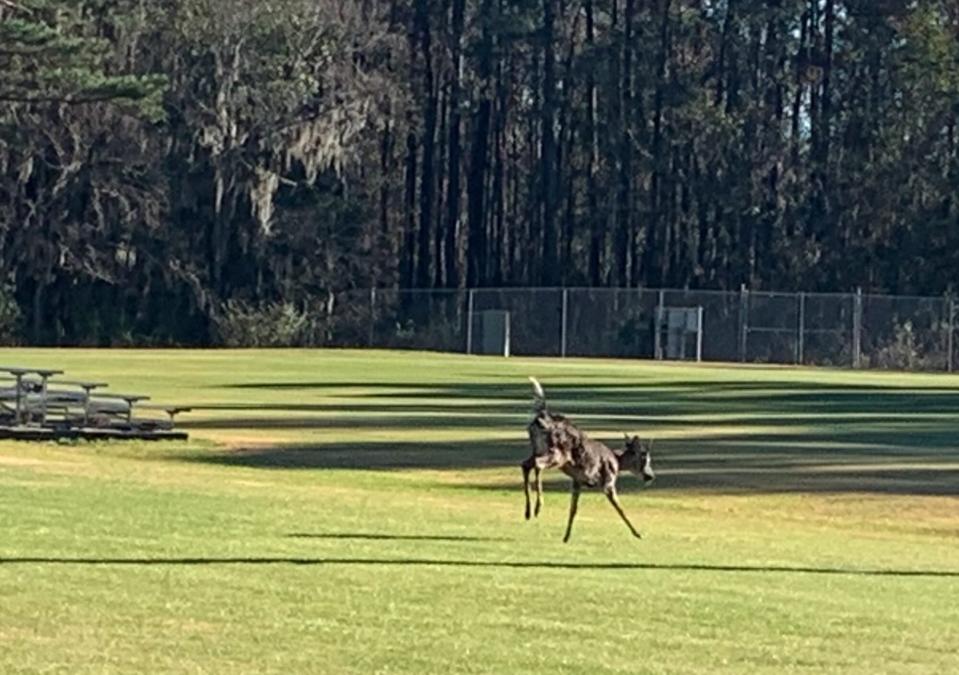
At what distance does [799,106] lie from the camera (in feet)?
332

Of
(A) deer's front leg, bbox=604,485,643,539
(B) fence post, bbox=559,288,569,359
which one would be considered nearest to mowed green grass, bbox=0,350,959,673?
(A) deer's front leg, bbox=604,485,643,539

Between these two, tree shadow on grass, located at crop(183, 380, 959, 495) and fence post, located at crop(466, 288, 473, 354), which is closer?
tree shadow on grass, located at crop(183, 380, 959, 495)

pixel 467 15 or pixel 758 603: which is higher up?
pixel 467 15

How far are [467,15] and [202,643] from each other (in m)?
89.6

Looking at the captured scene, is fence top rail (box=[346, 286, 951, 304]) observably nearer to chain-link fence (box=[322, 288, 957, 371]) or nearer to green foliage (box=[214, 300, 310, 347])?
chain-link fence (box=[322, 288, 957, 371])

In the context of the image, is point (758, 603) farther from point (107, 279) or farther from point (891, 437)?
point (107, 279)

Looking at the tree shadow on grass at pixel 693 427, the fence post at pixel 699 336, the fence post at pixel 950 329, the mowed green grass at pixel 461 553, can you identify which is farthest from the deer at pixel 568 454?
the fence post at pixel 699 336

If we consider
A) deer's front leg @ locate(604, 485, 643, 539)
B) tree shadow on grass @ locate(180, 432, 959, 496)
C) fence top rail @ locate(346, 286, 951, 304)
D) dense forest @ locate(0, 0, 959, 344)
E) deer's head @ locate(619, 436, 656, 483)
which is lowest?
tree shadow on grass @ locate(180, 432, 959, 496)

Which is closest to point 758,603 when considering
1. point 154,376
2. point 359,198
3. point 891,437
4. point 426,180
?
point 891,437

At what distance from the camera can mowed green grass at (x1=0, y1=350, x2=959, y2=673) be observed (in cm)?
1296

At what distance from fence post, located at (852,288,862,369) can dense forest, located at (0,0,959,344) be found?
9.38 m

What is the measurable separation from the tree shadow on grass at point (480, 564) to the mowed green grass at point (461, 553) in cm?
5

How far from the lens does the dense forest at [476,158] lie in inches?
3310

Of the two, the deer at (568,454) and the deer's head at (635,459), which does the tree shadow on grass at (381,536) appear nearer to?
the deer at (568,454)
